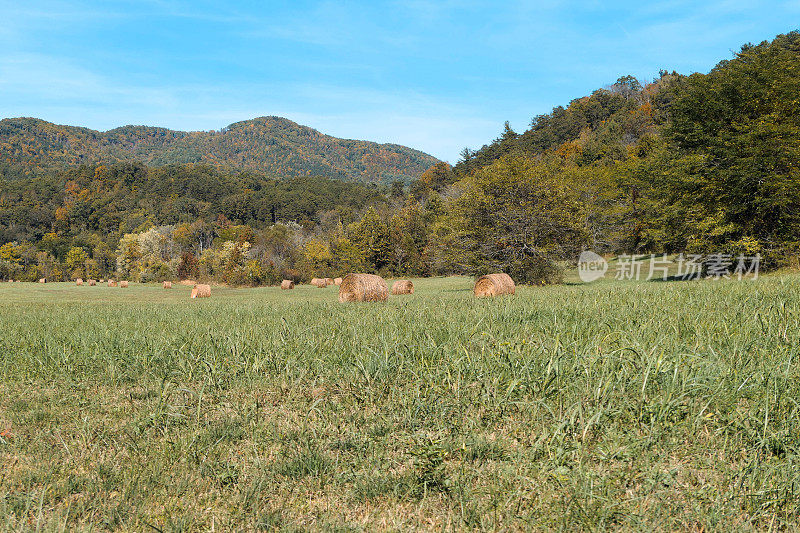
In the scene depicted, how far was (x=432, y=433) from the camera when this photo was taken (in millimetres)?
3406

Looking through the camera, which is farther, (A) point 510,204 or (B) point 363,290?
(A) point 510,204

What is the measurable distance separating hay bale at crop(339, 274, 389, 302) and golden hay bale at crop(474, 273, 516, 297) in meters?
4.17

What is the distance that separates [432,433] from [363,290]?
57.1ft

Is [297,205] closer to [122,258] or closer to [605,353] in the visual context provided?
[122,258]

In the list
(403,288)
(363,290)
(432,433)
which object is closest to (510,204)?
(403,288)

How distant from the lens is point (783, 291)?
8109mm

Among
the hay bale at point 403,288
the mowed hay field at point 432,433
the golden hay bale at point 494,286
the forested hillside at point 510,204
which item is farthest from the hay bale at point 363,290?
the mowed hay field at point 432,433

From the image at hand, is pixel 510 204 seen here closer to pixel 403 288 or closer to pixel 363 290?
pixel 403 288

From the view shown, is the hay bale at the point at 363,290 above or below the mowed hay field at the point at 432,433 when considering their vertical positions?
below

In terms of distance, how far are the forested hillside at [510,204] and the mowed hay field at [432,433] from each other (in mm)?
24934

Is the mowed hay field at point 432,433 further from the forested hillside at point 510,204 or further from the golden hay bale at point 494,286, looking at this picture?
the forested hillside at point 510,204

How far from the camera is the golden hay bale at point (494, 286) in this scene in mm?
20594

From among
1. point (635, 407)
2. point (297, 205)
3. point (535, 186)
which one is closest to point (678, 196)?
point (535, 186)

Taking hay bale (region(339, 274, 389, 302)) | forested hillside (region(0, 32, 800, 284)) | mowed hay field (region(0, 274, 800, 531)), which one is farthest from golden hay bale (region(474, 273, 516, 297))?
mowed hay field (region(0, 274, 800, 531))
